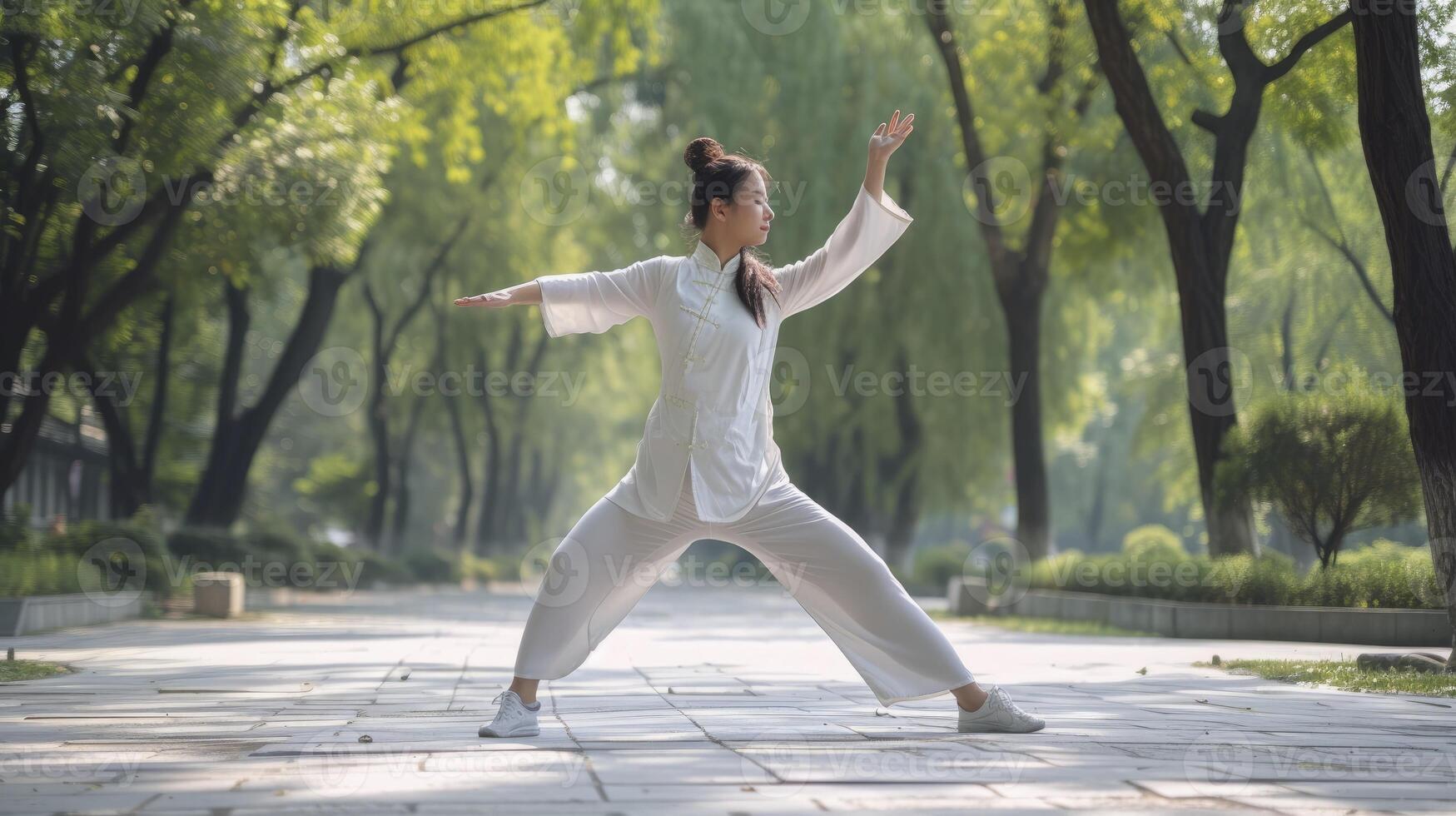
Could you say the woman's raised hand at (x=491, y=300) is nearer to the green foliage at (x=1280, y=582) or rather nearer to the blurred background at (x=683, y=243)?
the blurred background at (x=683, y=243)

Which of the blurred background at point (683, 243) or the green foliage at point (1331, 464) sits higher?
the blurred background at point (683, 243)

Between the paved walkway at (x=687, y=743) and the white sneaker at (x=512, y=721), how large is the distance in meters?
0.06

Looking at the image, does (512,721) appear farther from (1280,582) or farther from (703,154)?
(1280,582)

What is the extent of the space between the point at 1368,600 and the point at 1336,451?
141 centimetres

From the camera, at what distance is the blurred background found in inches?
560

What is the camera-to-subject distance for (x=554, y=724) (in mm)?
6148

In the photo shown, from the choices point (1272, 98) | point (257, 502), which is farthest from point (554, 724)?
point (257, 502)

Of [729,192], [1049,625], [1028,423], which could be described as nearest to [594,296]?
[729,192]

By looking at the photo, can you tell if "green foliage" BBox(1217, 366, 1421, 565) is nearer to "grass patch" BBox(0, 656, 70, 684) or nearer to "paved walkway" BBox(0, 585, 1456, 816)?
"paved walkway" BBox(0, 585, 1456, 816)

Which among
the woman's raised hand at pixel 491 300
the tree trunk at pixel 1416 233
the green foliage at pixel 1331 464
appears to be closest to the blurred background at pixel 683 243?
the green foliage at pixel 1331 464

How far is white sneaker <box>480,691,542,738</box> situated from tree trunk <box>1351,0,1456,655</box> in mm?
6209

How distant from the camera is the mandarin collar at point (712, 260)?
5.82 meters

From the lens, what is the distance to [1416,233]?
9.34 m

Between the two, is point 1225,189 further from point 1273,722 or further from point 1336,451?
point 1273,722
